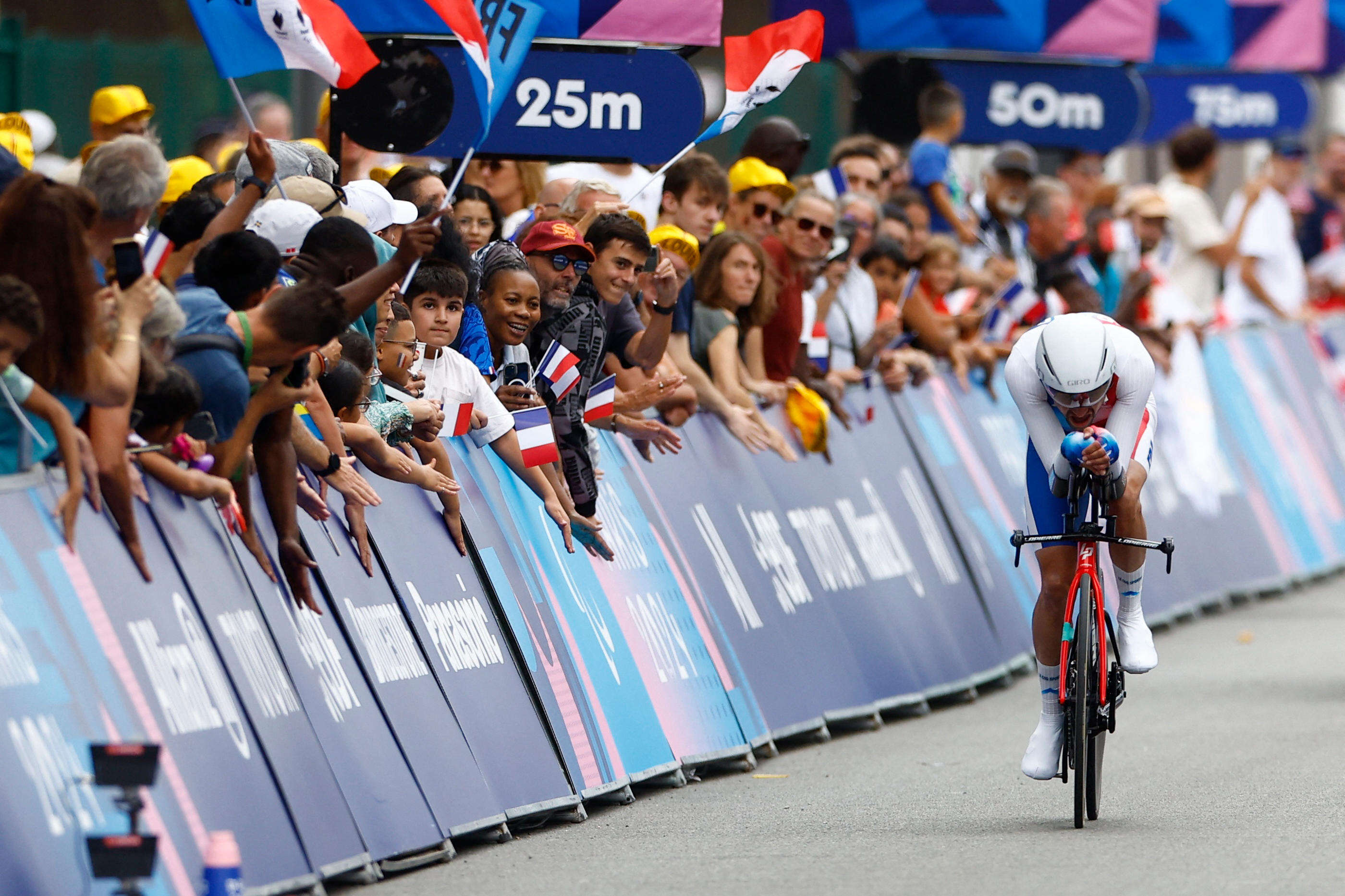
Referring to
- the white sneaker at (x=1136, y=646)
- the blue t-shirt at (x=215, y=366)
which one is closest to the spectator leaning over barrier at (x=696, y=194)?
the white sneaker at (x=1136, y=646)

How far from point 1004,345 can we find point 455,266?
6718 millimetres

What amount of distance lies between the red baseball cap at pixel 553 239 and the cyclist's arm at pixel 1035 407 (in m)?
1.96

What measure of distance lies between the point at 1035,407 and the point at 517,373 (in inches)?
85.2

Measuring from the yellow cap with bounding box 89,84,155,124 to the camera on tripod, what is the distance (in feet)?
19.3

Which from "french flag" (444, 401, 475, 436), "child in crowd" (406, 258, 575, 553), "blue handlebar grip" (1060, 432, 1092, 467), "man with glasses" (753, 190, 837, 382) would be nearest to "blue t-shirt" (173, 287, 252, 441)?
"child in crowd" (406, 258, 575, 553)

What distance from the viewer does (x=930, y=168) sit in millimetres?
16172

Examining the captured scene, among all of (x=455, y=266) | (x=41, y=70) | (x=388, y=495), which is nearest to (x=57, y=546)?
(x=388, y=495)

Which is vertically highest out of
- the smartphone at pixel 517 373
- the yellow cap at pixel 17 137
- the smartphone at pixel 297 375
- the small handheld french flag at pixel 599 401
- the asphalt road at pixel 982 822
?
the yellow cap at pixel 17 137

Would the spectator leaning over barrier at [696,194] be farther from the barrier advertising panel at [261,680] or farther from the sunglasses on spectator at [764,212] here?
the barrier advertising panel at [261,680]

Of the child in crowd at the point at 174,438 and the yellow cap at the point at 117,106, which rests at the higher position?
the yellow cap at the point at 117,106

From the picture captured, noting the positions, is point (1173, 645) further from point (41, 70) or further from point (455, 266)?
point (41, 70)

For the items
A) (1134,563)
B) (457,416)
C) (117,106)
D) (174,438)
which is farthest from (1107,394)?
(117,106)

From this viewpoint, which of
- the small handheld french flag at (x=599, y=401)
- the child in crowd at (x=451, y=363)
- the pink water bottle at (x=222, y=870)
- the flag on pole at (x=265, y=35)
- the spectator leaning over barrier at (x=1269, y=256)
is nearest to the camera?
the pink water bottle at (x=222, y=870)

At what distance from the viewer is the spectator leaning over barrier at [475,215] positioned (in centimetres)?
1067
